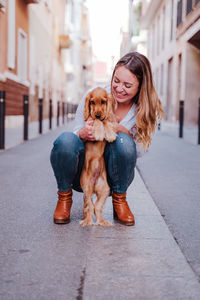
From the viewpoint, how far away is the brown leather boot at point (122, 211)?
104 inches

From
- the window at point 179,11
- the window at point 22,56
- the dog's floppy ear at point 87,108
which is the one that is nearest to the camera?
the dog's floppy ear at point 87,108

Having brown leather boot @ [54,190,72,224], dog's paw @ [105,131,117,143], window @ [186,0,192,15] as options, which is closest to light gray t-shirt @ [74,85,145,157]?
dog's paw @ [105,131,117,143]

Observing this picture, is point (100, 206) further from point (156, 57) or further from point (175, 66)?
point (156, 57)

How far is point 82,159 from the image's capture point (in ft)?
8.61

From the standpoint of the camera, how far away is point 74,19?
39.3 metres

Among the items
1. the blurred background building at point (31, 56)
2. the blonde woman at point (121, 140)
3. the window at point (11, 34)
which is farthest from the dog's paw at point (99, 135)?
the window at point (11, 34)

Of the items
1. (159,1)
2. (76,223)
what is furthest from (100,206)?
(159,1)

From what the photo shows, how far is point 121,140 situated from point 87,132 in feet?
0.86

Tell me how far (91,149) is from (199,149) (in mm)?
5089

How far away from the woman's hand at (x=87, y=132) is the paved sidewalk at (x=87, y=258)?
0.53 meters

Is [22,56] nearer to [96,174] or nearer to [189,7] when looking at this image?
[189,7]

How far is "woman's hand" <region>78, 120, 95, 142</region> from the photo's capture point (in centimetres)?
240

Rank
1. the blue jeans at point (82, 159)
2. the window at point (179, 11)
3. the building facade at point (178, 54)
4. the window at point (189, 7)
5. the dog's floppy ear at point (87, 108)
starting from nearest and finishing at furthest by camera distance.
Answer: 1. the dog's floppy ear at point (87, 108)
2. the blue jeans at point (82, 159)
3. the window at point (189, 7)
4. the building facade at point (178, 54)
5. the window at point (179, 11)

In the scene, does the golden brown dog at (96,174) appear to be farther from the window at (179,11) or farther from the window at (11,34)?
the window at (179,11)
